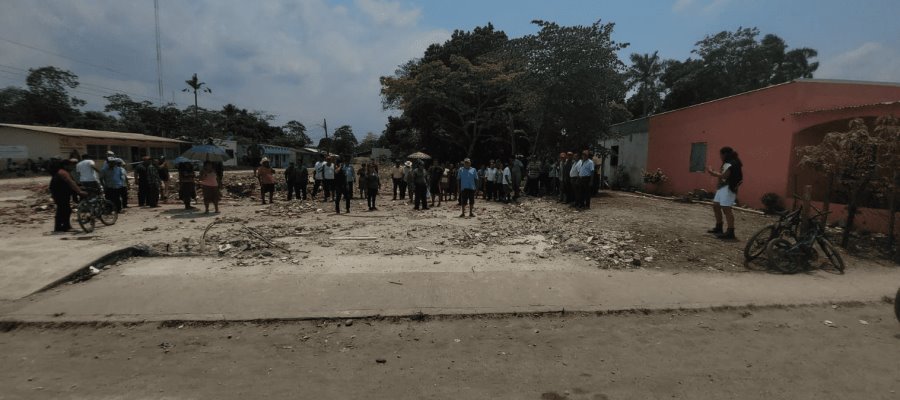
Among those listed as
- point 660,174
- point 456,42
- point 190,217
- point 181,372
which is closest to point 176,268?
point 181,372

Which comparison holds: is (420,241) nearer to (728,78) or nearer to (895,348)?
(895,348)

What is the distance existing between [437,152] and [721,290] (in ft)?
105

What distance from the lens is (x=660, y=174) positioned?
16938mm

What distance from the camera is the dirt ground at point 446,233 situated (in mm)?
6996

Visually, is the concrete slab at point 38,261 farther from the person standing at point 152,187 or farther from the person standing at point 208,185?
the person standing at point 152,187

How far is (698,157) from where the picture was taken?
50.5 feet

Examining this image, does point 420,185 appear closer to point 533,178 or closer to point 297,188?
point 533,178

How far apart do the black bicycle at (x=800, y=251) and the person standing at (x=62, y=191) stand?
12233 millimetres

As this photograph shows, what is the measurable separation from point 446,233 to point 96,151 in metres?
33.3

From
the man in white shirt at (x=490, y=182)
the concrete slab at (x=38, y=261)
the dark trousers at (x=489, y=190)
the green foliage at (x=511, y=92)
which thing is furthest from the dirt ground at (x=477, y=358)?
the green foliage at (x=511, y=92)

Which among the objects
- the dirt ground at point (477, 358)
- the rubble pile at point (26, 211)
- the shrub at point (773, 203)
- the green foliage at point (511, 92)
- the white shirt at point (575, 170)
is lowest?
the dirt ground at point (477, 358)

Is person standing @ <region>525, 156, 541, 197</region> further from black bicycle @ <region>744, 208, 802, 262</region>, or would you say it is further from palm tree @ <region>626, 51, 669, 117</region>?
palm tree @ <region>626, 51, 669, 117</region>

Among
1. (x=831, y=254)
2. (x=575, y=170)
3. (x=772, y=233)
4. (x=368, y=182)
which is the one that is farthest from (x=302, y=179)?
(x=831, y=254)

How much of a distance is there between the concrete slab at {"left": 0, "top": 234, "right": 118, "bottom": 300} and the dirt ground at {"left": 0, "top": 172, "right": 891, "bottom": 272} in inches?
26.4
